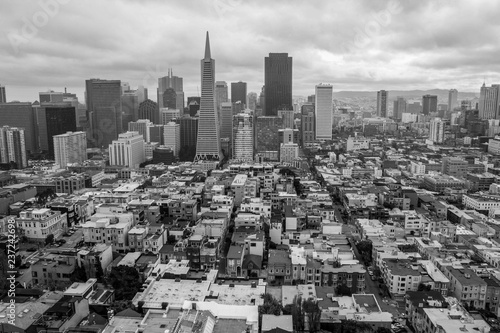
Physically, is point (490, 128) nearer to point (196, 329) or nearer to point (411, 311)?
point (411, 311)

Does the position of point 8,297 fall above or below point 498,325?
above

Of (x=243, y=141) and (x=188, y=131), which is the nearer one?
(x=243, y=141)

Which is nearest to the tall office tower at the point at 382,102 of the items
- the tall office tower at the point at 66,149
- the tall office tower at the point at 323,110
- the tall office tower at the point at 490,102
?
the tall office tower at the point at 490,102

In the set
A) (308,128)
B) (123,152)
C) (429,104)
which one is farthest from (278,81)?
(429,104)

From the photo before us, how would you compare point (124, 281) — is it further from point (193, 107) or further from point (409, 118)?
point (409, 118)

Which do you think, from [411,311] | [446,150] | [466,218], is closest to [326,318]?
[411,311]
